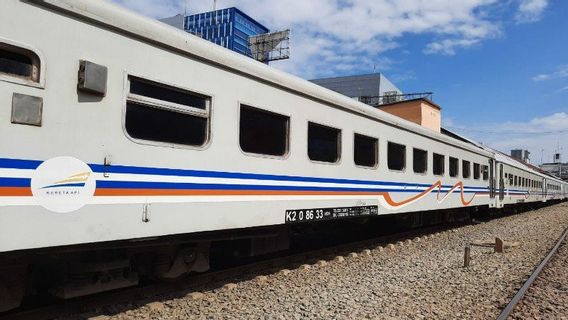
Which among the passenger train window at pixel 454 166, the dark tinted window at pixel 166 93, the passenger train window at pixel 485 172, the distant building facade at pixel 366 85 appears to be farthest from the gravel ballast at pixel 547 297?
the distant building facade at pixel 366 85

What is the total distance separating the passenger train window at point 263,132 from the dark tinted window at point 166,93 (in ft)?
2.27

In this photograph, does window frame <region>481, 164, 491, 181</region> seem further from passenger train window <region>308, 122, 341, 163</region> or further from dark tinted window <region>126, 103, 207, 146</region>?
dark tinted window <region>126, 103, 207, 146</region>

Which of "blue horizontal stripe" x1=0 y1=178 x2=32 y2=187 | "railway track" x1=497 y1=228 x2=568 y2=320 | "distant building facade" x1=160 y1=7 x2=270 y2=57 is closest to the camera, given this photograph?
"blue horizontal stripe" x1=0 y1=178 x2=32 y2=187

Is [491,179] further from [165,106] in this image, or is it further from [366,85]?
[366,85]

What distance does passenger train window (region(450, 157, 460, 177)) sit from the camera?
12009mm

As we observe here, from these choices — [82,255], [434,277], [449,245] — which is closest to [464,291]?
[434,277]

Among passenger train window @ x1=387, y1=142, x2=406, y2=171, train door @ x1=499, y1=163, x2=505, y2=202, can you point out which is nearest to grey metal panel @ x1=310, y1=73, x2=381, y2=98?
train door @ x1=499, y1=163, x2=505, y2=202

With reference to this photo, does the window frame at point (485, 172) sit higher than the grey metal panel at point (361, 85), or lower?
lower

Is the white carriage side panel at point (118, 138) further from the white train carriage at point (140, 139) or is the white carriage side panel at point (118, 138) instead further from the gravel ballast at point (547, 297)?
the gravel ballast at point (547, 297)

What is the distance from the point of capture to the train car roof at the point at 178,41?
375cm

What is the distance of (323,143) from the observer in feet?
22.2

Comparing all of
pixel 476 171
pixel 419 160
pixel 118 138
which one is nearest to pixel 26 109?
pixel 118 138

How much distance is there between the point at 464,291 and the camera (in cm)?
612

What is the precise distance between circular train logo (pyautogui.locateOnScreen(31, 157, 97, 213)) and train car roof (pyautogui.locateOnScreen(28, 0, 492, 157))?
4.10ft
